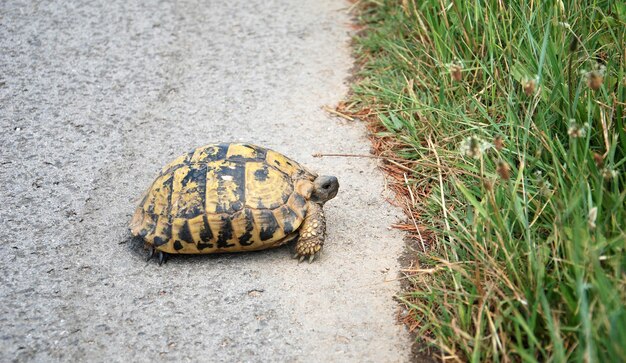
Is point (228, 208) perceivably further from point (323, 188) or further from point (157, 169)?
point (157, 169)

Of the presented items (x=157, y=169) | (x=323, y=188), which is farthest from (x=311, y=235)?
(x=157, y=169)

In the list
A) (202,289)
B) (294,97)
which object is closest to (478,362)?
(202,289)

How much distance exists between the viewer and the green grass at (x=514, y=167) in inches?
99.7

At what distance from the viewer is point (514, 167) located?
3.23 m

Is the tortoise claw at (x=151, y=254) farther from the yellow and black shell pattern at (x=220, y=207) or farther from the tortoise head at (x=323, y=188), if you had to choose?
the tortoise head at (x=323, y=188)

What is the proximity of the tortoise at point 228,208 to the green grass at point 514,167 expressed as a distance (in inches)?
25.3

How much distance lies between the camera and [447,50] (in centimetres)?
423

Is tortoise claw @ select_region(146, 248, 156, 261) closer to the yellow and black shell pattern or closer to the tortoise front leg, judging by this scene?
the yellow and black shell pattern

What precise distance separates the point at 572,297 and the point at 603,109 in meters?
1.05

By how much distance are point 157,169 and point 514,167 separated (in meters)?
2.02

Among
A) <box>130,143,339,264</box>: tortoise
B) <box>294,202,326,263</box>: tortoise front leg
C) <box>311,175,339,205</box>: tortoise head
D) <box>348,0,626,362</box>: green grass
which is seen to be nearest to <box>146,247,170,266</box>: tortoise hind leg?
<box>130,143,339,264</box>: tortoise

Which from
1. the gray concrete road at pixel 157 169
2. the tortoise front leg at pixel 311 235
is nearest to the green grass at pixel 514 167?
the gray concrete road at pixel 157 169

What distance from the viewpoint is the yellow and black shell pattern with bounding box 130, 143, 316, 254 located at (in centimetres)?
322

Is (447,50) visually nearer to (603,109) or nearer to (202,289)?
(603,109)
